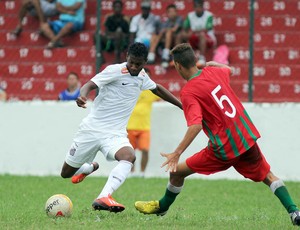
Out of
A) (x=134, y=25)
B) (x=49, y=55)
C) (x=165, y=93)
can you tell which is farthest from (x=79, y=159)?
(x=49, y=55)

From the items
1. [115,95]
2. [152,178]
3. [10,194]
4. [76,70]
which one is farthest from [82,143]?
[76,70]

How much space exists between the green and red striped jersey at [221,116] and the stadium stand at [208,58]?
7312mm

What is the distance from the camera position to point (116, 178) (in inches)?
372

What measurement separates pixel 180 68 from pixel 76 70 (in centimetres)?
874

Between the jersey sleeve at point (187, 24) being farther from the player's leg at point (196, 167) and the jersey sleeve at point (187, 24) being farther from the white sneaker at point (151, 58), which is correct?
the player's leg at point (196, 167)

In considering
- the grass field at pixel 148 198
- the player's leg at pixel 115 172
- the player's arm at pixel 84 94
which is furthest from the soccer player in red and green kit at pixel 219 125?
the player's arm at pixel 84 94

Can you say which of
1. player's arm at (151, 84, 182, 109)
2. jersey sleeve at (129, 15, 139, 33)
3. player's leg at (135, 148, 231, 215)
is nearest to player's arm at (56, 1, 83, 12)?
jersey sleeve at (129, 15, 139, 33)

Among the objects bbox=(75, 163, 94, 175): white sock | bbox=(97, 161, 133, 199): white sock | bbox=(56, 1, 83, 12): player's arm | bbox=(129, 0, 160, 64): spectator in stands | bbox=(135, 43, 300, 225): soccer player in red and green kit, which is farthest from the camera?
bbox=(56, 1, 83, 12): player's arm

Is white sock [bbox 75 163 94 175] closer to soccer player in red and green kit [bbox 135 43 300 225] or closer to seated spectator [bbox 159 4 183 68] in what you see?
soccer player in red and green kit [bbox 135 43 300 225]

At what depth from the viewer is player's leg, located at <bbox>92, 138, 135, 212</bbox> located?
29.3 ft

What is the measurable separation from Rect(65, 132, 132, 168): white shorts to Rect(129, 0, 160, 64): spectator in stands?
667 centimetres

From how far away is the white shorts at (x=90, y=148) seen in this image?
9.98 meters

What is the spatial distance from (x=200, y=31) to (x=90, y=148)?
7.05 meters

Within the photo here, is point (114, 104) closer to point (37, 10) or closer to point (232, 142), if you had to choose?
point (232, 142)
